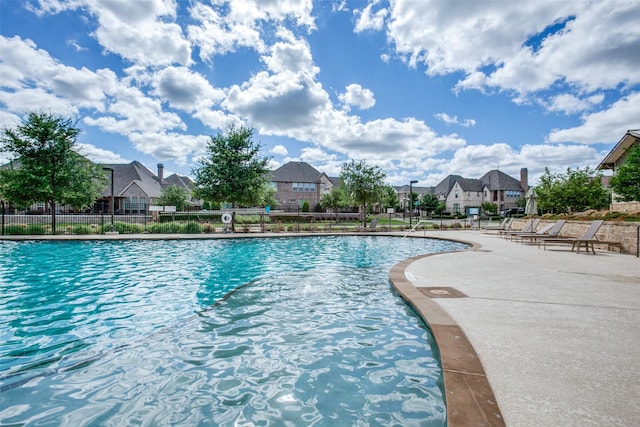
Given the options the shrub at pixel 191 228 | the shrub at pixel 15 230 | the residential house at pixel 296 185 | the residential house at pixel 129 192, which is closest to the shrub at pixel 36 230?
the shrub at pixel 15 230

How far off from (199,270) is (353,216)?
3650cm

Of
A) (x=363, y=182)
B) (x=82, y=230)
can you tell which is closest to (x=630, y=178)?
(x=363, y=182)

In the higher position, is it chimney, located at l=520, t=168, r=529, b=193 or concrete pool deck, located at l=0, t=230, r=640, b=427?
chimney, located at l=520, t=168, r=529, b=193

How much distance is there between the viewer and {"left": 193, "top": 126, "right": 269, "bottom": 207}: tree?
2505cm

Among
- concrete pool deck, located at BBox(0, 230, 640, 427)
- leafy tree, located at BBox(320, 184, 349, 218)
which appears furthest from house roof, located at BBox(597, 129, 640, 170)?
leafy tree, located at BBox(320, 184, 349, 218)

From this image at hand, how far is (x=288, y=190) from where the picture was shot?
5497 centimetres

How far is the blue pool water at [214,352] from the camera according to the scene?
2.95 m

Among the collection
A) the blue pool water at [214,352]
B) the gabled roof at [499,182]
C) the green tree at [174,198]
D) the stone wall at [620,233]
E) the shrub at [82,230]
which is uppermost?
the gabled roof at [499,182]

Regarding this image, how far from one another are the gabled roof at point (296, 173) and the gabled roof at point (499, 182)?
1363 inches

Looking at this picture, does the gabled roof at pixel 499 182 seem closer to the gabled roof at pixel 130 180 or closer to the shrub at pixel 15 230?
the gabled roof at pixel 130 180

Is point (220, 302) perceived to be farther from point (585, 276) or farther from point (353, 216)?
point (353, 216)

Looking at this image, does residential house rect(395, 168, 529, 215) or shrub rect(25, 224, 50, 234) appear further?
residential house rect(395, 168, 529, 215)

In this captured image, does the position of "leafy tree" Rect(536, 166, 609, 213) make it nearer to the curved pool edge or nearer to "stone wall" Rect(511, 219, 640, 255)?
"stone wall" Rect(511, 219, 640, 255)

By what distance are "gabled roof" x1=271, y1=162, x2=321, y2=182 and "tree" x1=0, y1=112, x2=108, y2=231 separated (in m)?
33.8
